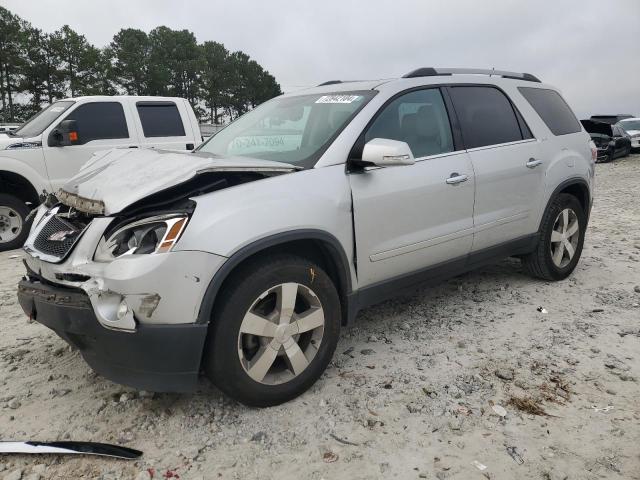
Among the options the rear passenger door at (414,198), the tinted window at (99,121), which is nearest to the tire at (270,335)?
the rear passenger door at (414,198)

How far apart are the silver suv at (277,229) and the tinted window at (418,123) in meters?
0.01

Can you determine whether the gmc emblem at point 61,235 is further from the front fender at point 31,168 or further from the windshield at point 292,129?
the front fender at point 31,168

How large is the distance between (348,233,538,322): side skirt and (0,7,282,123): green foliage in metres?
27.6

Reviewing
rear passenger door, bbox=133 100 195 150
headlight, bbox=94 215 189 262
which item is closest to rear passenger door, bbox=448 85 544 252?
headlight, bbox=94 215 189 262

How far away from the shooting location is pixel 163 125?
7680mm

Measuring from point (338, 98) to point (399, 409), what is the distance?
1.99 metres

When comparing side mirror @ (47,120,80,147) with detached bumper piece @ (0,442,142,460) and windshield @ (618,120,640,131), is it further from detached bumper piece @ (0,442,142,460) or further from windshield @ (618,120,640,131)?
windshield @ (618,120,640,131)

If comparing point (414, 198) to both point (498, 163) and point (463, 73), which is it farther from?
point (463, 73)

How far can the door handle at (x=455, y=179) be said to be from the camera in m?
3.45

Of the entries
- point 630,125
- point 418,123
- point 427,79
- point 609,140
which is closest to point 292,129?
point 418,123

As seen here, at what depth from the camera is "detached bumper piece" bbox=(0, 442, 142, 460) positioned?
237 centimetres

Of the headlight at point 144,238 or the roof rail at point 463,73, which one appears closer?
the headlight at point 144,238

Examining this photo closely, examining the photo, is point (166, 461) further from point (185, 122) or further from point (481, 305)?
point (185, 122)

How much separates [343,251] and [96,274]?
128 cm
